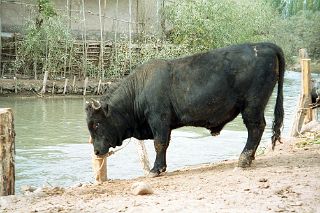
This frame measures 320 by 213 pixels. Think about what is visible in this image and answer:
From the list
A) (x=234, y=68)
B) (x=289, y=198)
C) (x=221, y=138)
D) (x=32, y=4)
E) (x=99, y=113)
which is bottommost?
(x=221, y=138)

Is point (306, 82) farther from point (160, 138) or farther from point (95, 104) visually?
point (95, 104)

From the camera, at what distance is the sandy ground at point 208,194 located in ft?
18.5

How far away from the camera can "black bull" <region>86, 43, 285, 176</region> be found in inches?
305

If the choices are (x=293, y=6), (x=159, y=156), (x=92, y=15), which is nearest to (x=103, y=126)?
(x=159, y=156)

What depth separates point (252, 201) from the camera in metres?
5.73

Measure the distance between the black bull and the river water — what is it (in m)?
2.33

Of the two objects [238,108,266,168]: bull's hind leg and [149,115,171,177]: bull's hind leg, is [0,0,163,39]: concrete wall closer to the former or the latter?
[149,115,171,177]: bull's hind leg

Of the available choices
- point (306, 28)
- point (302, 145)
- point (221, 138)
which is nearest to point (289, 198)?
point (302, 145)

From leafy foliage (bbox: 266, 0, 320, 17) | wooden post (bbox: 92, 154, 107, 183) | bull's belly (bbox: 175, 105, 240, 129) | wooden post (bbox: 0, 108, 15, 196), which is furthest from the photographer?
leafy foliage (bbox: 266, 0, 320, 17)

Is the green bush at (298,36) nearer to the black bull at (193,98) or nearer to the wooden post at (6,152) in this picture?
the black bull at (193,98)

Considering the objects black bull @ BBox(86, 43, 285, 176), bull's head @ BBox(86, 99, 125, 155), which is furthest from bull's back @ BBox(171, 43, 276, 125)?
bull's head @ BBox(86, 99, 125, 155)

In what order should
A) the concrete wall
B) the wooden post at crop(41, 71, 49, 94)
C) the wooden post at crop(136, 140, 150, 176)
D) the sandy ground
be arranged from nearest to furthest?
the sandy ground → the wooden post at crop(136, 140, 150, 176) → the wooden post at crop(41, 71, 49, 94) → the concrete wall

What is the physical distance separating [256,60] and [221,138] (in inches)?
341

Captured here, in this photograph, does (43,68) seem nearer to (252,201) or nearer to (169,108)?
(169,108)
